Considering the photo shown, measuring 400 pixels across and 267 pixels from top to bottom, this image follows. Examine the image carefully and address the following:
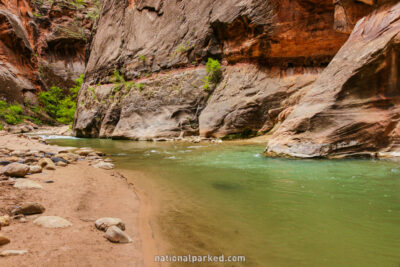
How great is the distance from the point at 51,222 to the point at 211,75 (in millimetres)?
13124

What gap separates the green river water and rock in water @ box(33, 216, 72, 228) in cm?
86

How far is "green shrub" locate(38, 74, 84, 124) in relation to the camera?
31.7 metres

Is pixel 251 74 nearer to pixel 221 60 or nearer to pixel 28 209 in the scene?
pixel 221 60

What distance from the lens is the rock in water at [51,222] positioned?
1.90 m

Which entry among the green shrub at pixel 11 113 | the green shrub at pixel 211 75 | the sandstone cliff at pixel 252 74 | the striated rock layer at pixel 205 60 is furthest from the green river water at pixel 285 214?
the green shrub at pixel 11 113

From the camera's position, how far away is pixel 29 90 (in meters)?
29.9

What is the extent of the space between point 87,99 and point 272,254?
879 inches

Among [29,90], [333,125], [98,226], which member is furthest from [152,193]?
[29,90]

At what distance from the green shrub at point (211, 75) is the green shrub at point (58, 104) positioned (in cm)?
2444

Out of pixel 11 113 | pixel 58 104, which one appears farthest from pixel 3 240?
pixel 58 104

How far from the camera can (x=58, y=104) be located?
3306 centimetres

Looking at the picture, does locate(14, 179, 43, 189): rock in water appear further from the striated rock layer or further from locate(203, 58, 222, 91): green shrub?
locate(203, 58, 222, 91): green shrub

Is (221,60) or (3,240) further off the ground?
(221,60)

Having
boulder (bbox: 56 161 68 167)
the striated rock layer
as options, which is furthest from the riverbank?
the striated rock layer
